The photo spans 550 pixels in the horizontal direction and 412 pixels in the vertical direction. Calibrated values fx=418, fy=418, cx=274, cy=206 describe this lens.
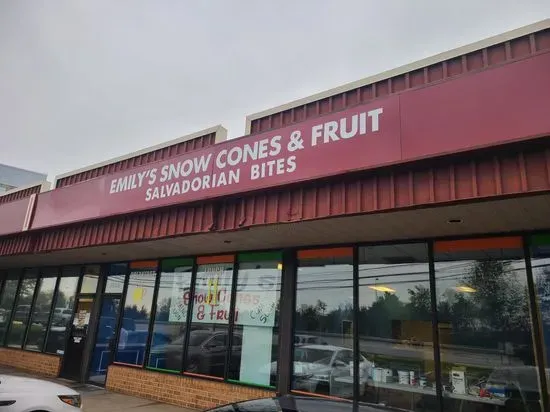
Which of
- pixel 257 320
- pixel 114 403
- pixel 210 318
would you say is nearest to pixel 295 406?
pixel 257 320

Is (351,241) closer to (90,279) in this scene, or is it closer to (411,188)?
(411,188)

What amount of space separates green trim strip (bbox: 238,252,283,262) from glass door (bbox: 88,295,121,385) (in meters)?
4.53

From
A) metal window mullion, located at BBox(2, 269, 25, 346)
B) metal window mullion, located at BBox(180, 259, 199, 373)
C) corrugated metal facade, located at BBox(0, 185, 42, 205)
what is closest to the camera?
metal window mullion, located at BBox(180, 259, 199, 373)

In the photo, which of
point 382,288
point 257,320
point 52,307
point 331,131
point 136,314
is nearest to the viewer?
point 331,131

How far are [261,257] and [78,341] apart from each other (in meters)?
6.81

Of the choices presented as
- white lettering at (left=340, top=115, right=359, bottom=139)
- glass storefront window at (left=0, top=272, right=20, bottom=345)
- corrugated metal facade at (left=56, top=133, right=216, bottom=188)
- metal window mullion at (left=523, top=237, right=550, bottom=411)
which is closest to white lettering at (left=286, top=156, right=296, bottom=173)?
white lettering at (left=340, top=115, right=359, bottom=139)

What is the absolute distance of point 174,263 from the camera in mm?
10508

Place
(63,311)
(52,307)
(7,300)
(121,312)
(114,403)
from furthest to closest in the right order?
(7,300) → (52,307) → (63,311) → (121,312) → (114,403)

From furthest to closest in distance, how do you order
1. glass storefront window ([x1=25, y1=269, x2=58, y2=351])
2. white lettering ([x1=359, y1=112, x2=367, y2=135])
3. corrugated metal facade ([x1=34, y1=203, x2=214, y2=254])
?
glass storefront window ([x1=25, y1=269, x2=58, y2=351])
corrugated metal facade ([x1=34, y1=203, x2=214, y2=254])
white lettering ([x1=359, y1=112, x2=367, y2=135])

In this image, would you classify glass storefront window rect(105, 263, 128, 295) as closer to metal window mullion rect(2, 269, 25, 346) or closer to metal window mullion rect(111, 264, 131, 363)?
metal window mullion rect(111, 264, 131, 363)

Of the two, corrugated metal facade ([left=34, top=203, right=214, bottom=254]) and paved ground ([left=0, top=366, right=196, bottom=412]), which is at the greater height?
corrugated metal facade ([left=34, top=203, right=214, bottom=254])

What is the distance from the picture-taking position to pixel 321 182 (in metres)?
6.04

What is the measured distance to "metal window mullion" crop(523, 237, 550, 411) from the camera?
5.65 meters

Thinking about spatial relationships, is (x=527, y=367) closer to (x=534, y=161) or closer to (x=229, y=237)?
(x=534, y=161)
